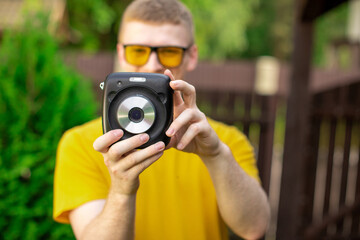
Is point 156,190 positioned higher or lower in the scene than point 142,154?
lower

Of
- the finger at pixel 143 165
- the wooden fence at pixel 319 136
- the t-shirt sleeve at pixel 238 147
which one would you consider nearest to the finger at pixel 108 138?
the finger at pixel 143 165

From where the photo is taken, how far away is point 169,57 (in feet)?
5.39

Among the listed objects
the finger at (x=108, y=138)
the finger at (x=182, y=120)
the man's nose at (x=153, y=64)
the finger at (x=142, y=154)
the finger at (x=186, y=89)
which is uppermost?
the man's nose at (x=153, y=64)

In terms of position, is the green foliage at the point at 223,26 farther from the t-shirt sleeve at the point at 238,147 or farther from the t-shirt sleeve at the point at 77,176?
the t-shirt sleeve at the point at 77,176

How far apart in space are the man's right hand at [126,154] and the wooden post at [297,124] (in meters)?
2.73

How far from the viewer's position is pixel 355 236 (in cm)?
404

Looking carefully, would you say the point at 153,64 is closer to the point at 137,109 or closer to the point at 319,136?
the point at 137,109

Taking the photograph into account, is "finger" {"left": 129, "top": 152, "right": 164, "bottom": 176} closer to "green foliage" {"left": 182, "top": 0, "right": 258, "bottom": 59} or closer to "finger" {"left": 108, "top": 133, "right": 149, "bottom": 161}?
"finger" {"left": 108, "top": 133, "right": 149, "bottom": 161}

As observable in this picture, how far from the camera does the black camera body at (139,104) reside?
1224 mm

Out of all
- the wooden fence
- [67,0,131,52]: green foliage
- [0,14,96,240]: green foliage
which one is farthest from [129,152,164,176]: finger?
[67,0,131,52]: green foliage

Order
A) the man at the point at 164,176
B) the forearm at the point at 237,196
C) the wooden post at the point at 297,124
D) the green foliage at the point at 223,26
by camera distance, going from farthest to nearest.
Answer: the green foliage at the point at 223,26, the wooden post at the point at 297,124, the forearm at the point at 237,196, the man at the point at 164,176

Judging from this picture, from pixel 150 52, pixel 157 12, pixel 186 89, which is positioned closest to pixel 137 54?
pixel 150 52

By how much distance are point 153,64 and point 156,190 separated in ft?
1.57

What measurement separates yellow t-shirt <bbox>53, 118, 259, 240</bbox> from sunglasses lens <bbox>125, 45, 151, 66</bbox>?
27 centimetres
